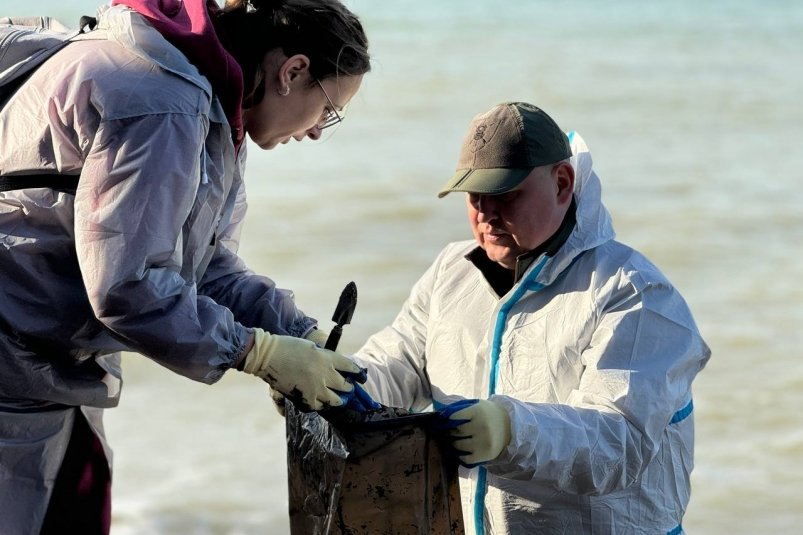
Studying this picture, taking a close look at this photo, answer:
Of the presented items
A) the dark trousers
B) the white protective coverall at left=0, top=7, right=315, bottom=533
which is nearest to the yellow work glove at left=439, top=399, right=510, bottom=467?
the white protective coverall at left=0, top=7, right=315, bottom=533

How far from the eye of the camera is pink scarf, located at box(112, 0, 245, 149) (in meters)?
2.57

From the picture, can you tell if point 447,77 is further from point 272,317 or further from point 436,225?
point 272,317

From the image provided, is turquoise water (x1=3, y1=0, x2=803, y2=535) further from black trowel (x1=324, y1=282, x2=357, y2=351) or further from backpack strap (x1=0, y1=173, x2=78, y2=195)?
backpack strap (x1=0, y1=173, x2=78, y2=195)

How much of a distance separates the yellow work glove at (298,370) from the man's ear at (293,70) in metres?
0.54

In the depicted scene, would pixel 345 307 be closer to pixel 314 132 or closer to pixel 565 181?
pixel 314 132

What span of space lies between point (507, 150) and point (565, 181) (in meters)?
0.17

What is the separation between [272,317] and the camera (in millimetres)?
3156

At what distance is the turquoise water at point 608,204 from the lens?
19.3ft

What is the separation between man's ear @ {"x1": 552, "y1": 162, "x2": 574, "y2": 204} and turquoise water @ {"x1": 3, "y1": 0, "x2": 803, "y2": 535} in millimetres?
721

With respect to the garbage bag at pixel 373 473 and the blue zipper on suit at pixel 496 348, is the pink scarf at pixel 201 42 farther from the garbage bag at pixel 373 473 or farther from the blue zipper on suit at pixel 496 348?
the blue zipper on suit at pixel 496 348

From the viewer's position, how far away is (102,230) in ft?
7.91

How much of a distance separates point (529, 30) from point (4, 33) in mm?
22050

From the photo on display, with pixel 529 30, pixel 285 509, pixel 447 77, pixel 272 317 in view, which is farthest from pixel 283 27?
pixel 529 30

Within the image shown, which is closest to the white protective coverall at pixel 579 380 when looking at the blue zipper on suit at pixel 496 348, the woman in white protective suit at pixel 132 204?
the blue zipper on suit at pixel 496 348
